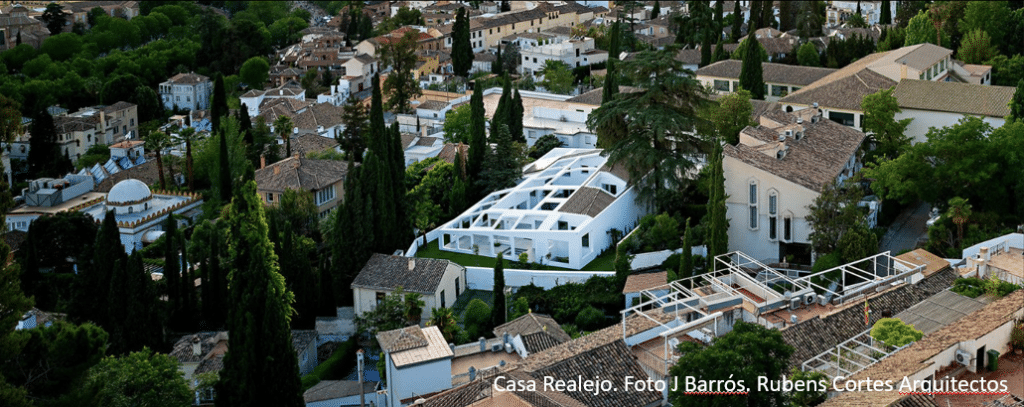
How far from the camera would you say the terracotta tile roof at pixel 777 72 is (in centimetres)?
6344

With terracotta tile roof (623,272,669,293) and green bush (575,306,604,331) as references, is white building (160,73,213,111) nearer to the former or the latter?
terracotta tile roof (623,272,669,293)

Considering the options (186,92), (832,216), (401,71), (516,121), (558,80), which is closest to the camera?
(832,216)

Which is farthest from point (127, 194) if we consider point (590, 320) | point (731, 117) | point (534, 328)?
point (534, 328)

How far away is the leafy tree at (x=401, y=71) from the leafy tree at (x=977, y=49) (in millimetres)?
29492

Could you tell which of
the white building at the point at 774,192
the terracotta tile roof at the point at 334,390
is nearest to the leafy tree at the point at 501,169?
the white building at the point at 774,192

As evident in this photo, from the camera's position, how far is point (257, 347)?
3416 centimetres

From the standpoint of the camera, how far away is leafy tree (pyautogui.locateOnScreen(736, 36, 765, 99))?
6034cm

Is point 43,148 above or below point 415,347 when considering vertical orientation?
below

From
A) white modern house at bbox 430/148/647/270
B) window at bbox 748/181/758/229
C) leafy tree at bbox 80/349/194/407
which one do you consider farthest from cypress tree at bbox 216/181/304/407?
window at bbox 748/181/758/229

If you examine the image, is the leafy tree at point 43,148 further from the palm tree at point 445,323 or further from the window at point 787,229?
the window at point 787,229

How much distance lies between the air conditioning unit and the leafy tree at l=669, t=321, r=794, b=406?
4.49m

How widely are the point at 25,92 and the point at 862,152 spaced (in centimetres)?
6725

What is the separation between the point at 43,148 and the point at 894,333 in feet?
195

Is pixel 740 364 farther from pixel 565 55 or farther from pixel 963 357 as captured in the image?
pixel 565 55
